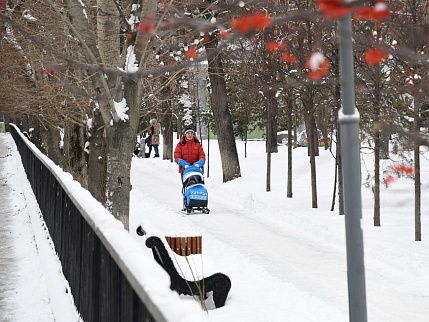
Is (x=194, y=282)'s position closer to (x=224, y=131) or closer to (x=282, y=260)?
(x=282, y=260)

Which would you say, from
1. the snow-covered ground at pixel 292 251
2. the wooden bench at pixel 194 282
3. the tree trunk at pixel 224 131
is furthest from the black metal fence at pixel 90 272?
the tree trunk at pixel 224 131

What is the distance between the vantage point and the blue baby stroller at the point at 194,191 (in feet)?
62.4

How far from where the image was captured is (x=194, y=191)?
62.8 feet

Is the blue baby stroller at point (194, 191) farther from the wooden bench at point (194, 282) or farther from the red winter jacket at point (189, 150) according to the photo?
the wooden bench at point (194, 282)

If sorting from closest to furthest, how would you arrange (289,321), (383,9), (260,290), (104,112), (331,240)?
(383,9) → (289,321) → (260,290) → (104,112) → (331,240)

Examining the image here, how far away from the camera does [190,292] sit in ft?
31.0

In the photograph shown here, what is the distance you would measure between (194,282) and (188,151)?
32.6 feet

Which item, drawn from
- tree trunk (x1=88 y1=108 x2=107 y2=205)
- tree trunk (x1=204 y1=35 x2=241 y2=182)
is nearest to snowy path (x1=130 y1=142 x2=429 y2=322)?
tree trunk (x1=88 y1=108 x2=107 y2=205)

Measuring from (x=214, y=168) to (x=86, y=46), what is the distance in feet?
84.1

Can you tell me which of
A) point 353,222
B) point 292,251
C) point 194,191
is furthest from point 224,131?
point 353,222

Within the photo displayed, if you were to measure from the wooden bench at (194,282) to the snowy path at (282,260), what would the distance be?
0.70ft

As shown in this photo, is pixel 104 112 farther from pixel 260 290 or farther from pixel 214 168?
pixel 214 168

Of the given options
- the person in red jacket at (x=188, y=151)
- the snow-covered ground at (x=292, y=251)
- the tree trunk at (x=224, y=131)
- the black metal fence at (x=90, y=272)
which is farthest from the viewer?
the tree trunk at (x=224, y=131)

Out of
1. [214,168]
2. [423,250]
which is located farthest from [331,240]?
[214,168]
